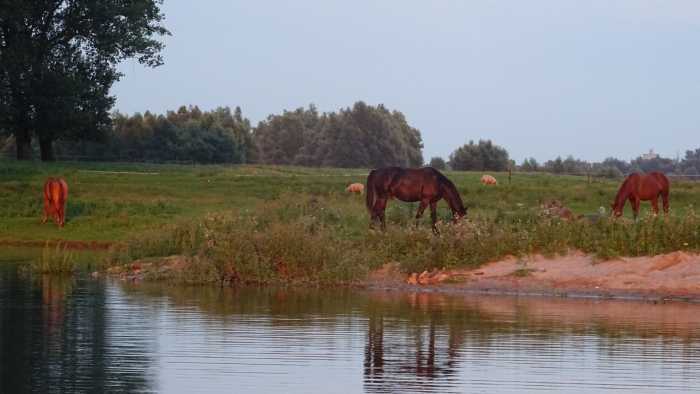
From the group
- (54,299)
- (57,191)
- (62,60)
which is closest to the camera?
(54,299)

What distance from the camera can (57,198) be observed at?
40438mm

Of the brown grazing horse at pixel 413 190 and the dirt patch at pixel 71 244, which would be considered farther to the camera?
the dirt patch at pixel 71 244

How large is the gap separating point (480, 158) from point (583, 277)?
75.0m

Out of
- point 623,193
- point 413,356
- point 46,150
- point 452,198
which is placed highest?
Answer: point 46,150

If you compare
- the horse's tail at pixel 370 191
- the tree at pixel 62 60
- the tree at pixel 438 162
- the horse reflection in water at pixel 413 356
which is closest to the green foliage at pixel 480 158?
the tree at pixel 438 162

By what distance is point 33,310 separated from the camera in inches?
825

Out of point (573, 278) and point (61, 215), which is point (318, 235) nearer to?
point (573, 278)

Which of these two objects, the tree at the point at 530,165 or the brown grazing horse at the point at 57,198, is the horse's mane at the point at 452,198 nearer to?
the brown grazing horse at the point at 57,198

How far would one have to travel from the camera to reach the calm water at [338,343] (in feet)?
46.4

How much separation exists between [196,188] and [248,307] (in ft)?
91.1

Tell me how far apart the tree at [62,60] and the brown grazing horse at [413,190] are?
102 feet

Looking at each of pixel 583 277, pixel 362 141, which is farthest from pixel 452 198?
pixel 362 141

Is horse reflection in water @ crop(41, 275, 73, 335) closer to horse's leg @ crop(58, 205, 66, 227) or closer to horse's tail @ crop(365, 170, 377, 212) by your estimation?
horse's tail @ crop(365, 170, 377, 212)

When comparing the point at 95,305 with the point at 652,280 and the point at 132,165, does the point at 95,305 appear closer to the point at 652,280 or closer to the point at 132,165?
the point at 652,280
